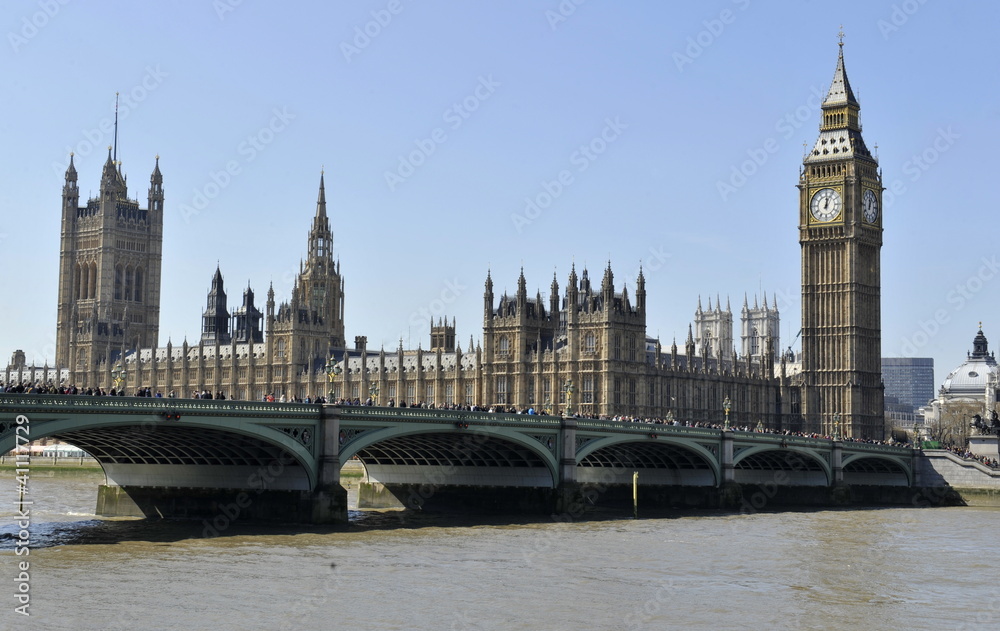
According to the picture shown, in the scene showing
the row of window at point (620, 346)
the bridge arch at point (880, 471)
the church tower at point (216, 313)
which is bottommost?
the bridge arch at point (880, 471)

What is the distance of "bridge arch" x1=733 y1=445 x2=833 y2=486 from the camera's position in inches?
3374

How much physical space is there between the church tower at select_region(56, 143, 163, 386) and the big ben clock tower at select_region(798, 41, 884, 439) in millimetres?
91812

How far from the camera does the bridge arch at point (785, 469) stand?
281 feet

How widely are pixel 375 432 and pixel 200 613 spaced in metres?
22.2

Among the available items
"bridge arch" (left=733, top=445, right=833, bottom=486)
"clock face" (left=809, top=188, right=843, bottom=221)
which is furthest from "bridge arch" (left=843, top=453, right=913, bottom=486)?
"clock face" (left=809, top=188, right=843, bottom=221)

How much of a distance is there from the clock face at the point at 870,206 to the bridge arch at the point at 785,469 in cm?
5263

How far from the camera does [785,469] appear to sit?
89312mm

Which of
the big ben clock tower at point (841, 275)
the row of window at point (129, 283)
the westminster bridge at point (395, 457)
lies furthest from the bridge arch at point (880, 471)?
the row of window at point (129, 283)

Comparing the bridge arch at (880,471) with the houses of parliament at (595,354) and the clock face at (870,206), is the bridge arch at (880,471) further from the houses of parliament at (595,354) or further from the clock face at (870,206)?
the clock face at (870,206)

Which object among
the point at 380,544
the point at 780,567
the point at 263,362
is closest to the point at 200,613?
the point at 380,544

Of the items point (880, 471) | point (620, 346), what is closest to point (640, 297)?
point (620, 346)

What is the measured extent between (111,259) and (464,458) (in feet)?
436

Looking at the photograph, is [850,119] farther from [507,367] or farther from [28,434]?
[28,434]

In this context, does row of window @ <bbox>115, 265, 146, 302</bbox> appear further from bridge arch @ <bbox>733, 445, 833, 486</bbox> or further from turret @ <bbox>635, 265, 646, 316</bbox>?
bridge arch @ <bbox>733, 445, 833, 486</bbox>
